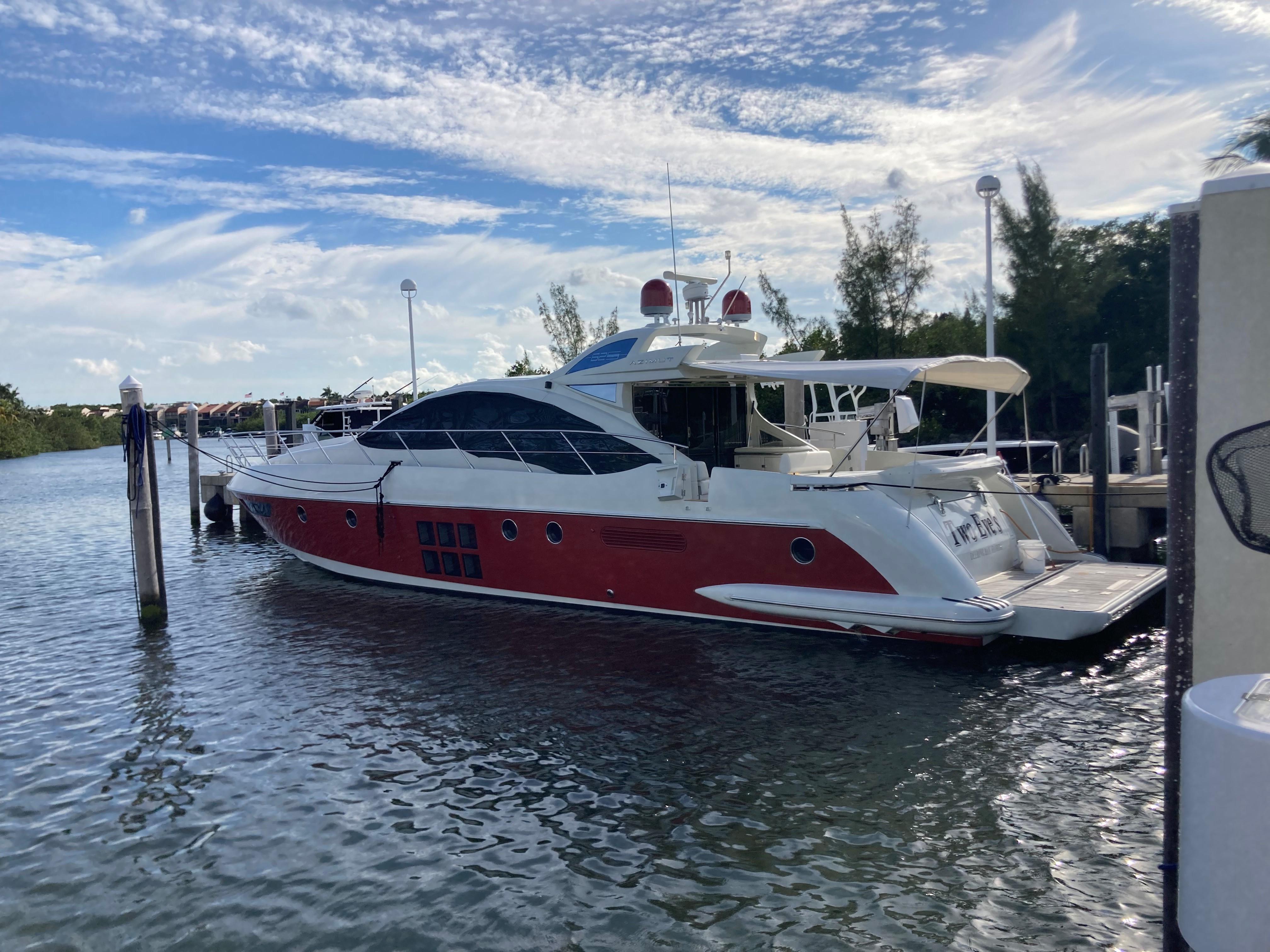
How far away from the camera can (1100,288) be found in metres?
25.1

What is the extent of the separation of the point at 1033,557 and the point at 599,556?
15.3 feet

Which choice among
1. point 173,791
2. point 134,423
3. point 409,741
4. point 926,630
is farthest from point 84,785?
point 926,630

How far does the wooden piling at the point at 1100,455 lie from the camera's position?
11000mm

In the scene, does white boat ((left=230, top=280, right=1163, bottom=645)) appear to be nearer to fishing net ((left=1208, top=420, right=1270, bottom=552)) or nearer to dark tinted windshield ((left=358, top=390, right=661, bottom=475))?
dark tinted windshield ((left=358, top=390, right=661, bottom=475))

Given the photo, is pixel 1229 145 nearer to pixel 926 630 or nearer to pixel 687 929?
pixel 926 630

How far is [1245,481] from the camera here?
8.68 ft

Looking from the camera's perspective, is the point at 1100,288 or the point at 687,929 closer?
→ the point at 687,929

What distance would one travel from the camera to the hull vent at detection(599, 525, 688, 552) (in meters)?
9.42

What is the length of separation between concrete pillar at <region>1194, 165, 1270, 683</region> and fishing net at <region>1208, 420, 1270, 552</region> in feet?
0.05

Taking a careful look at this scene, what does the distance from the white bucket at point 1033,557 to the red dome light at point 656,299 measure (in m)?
4.92

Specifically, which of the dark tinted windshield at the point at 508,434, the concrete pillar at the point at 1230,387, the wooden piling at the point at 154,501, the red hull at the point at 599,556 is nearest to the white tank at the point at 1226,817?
the concrete pillar at the point at 1230,387

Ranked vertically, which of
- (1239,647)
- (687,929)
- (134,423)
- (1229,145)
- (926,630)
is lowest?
(687,929)

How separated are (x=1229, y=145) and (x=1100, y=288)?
5.91 meters

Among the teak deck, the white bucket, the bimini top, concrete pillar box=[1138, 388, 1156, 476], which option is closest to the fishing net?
the bimini top
